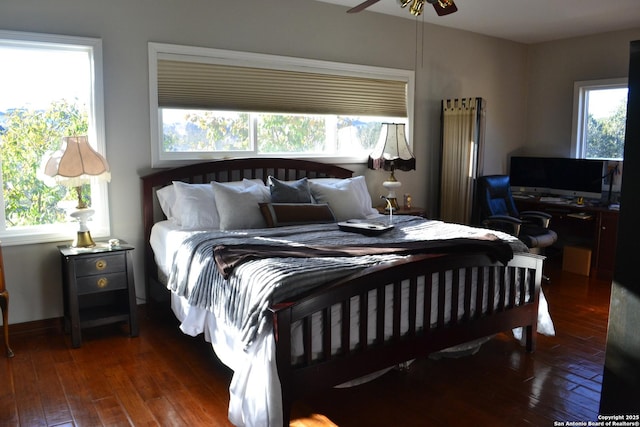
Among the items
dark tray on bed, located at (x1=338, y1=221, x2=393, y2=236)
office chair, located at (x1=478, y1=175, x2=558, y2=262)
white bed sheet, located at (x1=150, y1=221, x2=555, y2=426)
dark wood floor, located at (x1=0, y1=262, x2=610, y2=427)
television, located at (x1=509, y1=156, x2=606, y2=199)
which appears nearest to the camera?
white bed sheet, located at (x1=150, y1=221, x2=555, y2=426)

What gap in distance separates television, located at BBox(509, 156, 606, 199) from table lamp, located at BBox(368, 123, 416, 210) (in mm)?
1934

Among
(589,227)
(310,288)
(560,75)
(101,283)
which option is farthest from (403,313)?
(560,75)

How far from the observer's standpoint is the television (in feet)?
18.3

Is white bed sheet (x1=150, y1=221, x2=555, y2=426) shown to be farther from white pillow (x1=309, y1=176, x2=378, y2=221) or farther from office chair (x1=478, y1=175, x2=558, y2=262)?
office chair (x1=478, y1=175, x2=558, y2=262)

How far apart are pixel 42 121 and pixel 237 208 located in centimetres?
149

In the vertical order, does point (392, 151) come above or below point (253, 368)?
above

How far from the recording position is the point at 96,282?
348 cm

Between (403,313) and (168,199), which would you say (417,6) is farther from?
(168,199)

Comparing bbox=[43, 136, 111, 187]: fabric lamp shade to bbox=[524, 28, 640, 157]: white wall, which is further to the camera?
bbox=[524, 28, 640, 157]: white wall

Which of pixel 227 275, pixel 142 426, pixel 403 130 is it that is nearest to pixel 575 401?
pixel 227 275

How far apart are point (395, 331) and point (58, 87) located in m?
2.88

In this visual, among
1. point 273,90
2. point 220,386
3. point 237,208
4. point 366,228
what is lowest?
point 220,386

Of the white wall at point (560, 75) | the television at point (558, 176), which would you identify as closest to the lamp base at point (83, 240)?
the television at point (558, 176)

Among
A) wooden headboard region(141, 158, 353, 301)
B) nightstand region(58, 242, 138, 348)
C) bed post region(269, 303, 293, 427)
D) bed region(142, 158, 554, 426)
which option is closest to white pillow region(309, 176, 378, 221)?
bed region(142, 158, 554, 426)
